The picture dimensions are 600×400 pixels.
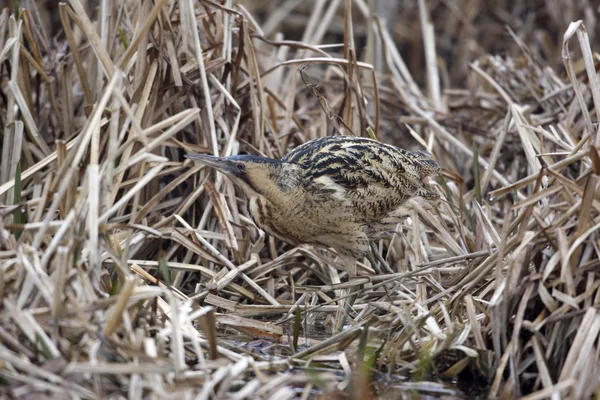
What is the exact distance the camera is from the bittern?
11.3ft

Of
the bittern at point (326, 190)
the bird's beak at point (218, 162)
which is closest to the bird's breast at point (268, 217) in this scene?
the bittern at point (326, 190)

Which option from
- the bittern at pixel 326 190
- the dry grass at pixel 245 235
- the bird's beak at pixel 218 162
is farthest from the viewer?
the bittern at pixel 326 190

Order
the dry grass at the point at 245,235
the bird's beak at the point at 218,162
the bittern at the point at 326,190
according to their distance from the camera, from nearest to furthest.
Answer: the dry grass at the point at 245,235
the bird's beak at the point at 218,162
the bittern at the point at 326,190

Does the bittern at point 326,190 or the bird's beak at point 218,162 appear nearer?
the bird's beak at point 218,162

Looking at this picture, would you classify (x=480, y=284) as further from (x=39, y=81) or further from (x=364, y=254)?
(x=39, y=81)

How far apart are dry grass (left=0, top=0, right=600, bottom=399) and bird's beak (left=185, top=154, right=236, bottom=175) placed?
0.19 meters

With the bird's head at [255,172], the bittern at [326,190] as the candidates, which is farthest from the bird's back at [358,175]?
the bird's head at [255,172]

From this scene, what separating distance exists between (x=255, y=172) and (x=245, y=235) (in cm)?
57

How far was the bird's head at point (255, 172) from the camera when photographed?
133 inches

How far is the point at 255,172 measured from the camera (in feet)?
11.2

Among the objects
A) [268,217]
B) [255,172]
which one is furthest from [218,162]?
Result: [268,217]

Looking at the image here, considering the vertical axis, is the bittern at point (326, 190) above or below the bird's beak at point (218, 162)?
below

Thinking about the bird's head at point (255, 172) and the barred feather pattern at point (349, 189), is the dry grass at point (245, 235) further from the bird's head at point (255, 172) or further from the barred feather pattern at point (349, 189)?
the bird's head at point (255, 172)

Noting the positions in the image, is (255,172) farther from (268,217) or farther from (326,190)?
(326,190)
